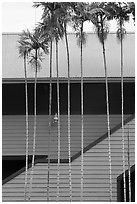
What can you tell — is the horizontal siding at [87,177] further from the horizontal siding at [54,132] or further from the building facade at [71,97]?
the horizontal siding at [54,132]

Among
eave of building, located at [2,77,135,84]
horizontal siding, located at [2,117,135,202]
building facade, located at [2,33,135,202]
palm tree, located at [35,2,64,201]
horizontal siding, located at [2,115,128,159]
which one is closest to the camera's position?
palm tree, located at [35,2,64,201]

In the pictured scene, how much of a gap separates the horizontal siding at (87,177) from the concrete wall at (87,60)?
2805mm

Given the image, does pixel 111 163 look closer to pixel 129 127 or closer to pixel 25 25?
pixel 129 127

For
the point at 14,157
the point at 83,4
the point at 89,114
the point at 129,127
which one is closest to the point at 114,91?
the point at 89,114

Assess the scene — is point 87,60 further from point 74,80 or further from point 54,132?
point 54,132

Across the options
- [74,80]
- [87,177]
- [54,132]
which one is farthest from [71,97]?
[87,177]

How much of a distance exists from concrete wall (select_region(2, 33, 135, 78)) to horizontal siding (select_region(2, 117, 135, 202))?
2805mm

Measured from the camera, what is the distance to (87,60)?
1458cm

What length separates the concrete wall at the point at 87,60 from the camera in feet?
45.8

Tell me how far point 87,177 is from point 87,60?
4.34 m

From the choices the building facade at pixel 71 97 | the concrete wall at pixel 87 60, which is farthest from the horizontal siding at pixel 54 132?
the concrete wall at pixel 87 60

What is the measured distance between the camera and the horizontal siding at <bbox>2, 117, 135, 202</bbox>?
1149 cm

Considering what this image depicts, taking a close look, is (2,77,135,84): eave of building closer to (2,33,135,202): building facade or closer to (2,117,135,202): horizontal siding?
(2,33,135,202): building facade

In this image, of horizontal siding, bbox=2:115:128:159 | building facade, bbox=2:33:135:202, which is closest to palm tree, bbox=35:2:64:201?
building facade, bbox=2:33:135:202
